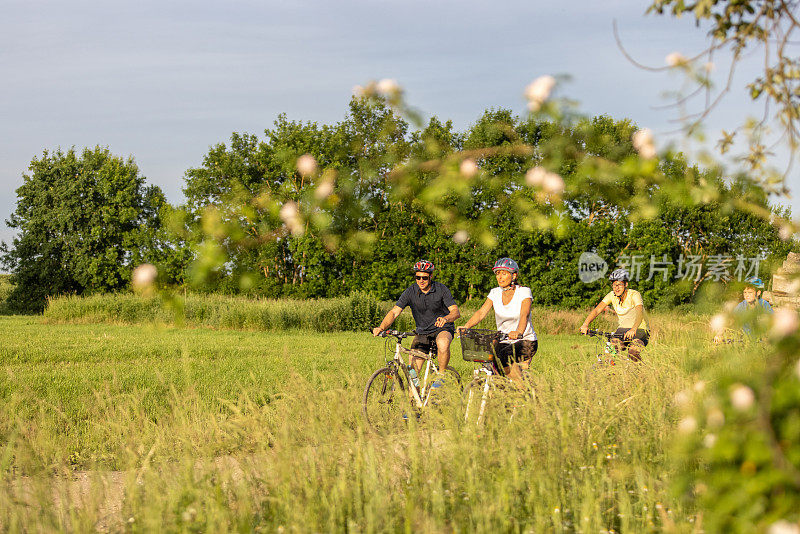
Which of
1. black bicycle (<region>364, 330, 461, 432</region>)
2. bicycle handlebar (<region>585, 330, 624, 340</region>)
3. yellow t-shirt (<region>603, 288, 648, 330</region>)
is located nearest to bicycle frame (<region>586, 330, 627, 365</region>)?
bicycle handlebar (<region>585, 330, 624, 340</region>)

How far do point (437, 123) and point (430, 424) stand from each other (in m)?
2.54

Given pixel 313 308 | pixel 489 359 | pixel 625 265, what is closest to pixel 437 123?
pixel 489 359

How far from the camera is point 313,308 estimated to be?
82.0ft

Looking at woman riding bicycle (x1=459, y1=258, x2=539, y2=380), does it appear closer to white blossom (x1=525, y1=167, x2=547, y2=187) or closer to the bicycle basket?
the bicycle basket

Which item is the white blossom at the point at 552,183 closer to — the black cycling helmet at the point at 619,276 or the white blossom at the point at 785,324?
the white blossom at the point at 785,324

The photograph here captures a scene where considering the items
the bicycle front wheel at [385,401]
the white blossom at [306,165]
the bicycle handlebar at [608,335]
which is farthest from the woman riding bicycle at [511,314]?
the white blossom at [306,165]

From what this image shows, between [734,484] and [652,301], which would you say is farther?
[652,301]

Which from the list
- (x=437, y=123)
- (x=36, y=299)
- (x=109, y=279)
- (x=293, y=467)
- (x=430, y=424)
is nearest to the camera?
(x=437, y=123)

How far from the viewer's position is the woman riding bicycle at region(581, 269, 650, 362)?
29.6 ft

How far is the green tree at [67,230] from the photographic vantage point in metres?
42.8

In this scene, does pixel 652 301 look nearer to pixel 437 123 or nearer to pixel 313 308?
pixel 313 308

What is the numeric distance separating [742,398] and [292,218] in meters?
1.86

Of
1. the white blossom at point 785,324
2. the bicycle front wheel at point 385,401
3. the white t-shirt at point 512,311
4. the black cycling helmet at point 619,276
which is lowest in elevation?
the bicycle front wheel at point 385,401

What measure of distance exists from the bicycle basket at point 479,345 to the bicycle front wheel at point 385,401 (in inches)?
31.8
